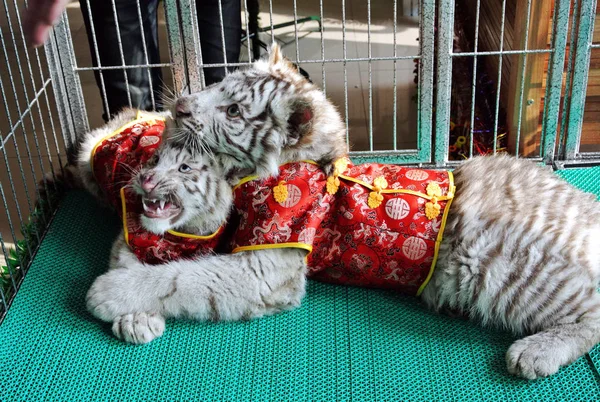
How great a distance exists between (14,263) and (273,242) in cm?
104

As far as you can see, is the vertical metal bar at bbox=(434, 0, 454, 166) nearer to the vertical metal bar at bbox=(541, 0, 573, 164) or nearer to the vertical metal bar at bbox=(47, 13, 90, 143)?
the vertical metal bar at bbox=(541, 0, 573, 164)

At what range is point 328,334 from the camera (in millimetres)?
2023

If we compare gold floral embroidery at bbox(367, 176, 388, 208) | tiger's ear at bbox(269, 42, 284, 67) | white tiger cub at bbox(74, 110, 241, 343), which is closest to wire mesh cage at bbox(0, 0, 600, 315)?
tiger's ear at bbox(269, 42, 284, 67)

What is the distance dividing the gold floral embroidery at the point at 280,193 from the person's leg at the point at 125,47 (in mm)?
974

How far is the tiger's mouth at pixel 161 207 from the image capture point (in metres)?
1.99

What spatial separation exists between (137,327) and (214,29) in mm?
1382

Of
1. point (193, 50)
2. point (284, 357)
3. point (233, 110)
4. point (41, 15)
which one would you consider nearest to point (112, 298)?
point (284, 357)

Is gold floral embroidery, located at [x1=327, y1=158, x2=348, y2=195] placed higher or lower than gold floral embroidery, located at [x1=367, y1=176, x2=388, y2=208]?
higher

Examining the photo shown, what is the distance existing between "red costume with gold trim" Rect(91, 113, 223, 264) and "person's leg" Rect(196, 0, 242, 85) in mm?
458

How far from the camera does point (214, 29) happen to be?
2811 mm

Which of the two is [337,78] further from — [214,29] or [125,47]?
[125,47]

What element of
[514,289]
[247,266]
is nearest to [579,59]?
[514,289]

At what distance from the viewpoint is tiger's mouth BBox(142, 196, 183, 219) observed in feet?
6.52

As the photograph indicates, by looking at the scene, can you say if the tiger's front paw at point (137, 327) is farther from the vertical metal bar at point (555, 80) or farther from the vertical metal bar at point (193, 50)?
the vertical metal bar at point (555, 80)
